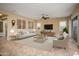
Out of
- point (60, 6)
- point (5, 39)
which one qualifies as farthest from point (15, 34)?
point (60, 6)

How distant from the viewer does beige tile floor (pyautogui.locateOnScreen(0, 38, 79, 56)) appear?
9.88ft

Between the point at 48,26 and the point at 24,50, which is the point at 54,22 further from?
the point at 24,50

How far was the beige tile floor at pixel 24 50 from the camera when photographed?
3.01 metres

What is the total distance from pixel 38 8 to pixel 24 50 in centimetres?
108

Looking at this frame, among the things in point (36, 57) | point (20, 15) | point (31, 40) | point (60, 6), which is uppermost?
point (60, 6)

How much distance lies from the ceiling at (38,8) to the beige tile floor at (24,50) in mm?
738

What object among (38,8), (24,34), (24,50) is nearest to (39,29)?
(24,34)

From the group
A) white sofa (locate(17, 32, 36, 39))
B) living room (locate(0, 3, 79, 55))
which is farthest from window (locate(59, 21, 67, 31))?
white sofa (locate(17, 32, 36, 39))

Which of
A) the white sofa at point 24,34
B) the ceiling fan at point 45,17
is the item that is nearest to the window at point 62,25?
the ceiling fan at point 45,17

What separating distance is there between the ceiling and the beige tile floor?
0.74 m

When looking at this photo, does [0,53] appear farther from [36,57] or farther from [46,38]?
[46,38]

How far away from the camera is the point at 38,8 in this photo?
3.04 m

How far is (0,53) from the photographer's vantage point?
3068 mm

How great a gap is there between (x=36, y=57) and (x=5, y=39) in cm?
88
